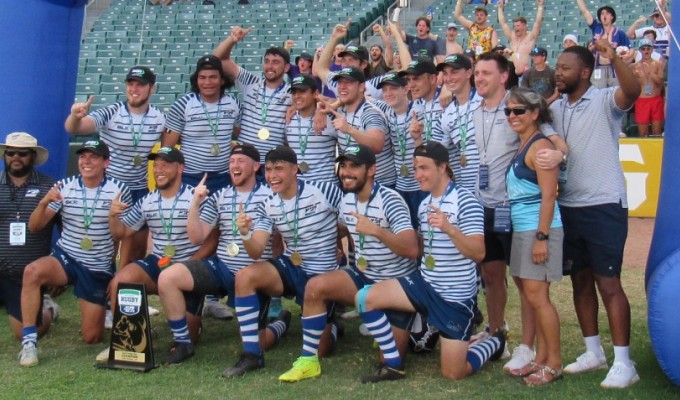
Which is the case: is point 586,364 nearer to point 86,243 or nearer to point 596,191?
point 596,191

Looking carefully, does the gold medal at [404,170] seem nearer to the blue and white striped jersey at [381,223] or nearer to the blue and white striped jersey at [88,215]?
the blue and white striped jersey at [381,223]

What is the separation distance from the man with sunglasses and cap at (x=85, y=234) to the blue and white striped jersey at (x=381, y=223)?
5.39 feet

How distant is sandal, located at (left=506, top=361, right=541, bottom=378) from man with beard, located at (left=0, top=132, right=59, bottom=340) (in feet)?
9.89

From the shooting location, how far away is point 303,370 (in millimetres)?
5215

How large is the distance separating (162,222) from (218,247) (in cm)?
39

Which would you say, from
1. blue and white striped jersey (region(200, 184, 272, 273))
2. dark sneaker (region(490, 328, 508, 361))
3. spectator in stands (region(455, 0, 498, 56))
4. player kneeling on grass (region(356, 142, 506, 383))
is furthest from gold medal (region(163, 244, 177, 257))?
spectator in stands (region(455, 0, 498, 56))

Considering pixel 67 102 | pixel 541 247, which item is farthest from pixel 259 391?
pixel 67 102

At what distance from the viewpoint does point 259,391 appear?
497 centimetres

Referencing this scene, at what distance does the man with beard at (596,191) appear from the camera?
498cm

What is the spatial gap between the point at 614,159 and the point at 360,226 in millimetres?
1433

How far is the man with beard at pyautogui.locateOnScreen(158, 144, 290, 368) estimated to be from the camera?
5.62 m

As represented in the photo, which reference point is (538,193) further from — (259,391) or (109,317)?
(109,317)

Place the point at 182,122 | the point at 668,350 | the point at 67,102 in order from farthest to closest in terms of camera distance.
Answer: the point at 67,102, the point at 182,122, the point at 668,350

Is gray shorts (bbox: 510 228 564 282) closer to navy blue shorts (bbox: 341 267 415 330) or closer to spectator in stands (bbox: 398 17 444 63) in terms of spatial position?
navy blue shorts (bbox: 341 267 415 330)
